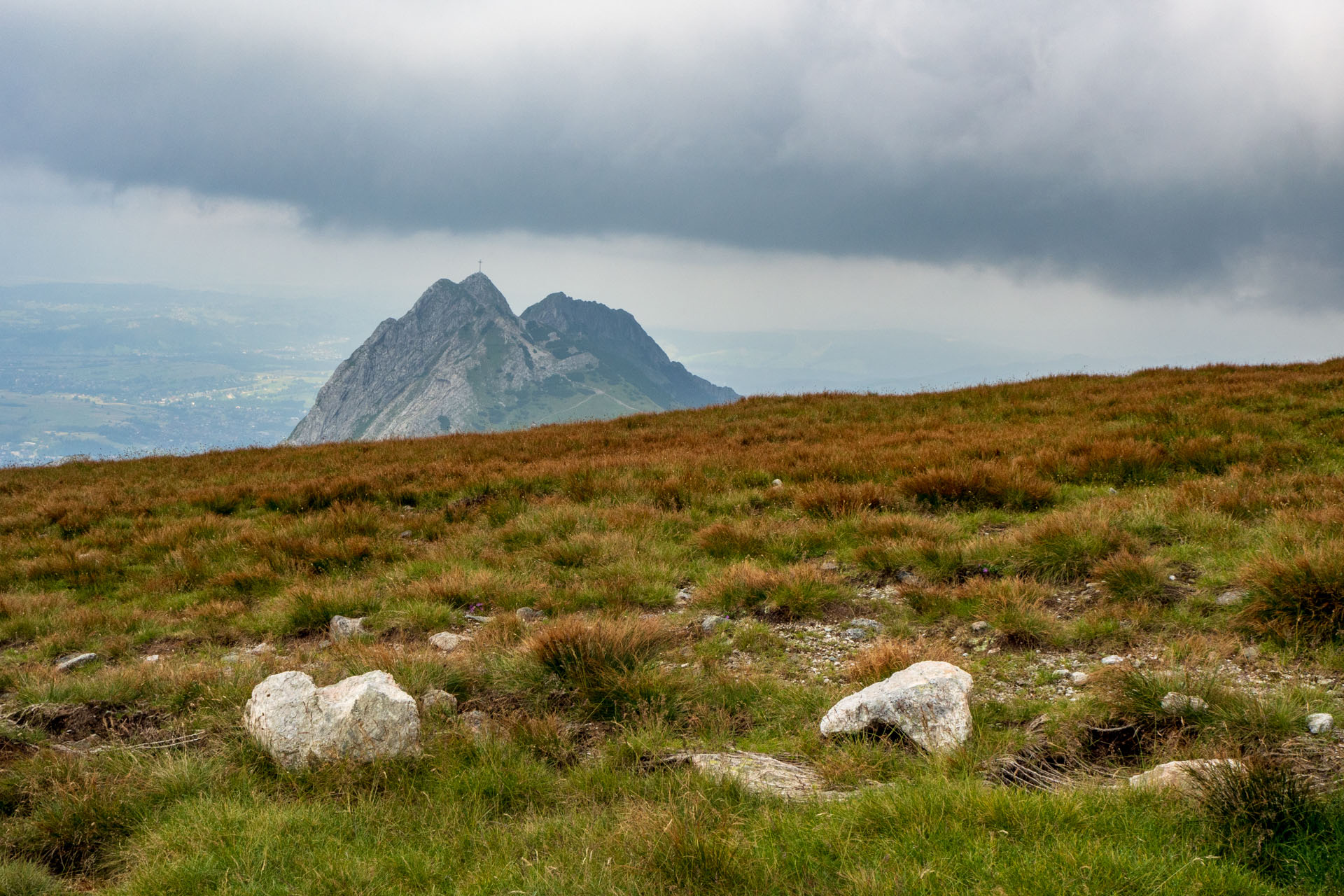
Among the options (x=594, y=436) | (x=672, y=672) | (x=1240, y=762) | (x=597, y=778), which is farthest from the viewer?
(x=594, y=436)

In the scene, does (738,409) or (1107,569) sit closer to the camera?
(1107,569)

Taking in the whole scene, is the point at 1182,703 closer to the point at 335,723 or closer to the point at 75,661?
the point at 335,723

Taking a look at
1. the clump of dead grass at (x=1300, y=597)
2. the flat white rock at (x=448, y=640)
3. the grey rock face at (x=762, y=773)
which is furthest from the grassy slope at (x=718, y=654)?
the flat white rock at (x=448, y=640)

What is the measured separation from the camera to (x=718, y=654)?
5.92 meters

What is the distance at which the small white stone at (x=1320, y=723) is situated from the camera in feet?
12.7

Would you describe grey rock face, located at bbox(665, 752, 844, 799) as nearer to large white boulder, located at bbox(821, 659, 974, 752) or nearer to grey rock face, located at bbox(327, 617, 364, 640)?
large white boulder, located at bbox(821, 659, 974, 752)

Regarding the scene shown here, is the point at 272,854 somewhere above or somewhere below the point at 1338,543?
below

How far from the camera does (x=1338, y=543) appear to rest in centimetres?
550

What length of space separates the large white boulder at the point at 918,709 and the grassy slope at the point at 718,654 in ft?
0.45

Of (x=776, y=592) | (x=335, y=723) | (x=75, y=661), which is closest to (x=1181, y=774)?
(x=776, y=592)

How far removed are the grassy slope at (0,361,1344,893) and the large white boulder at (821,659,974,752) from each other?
136mm

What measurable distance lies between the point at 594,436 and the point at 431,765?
14732 millimetres

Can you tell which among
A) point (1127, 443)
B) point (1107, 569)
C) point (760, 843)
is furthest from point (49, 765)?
point (1127, 443)

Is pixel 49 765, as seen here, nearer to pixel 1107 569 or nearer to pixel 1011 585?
pixel 1011 585
